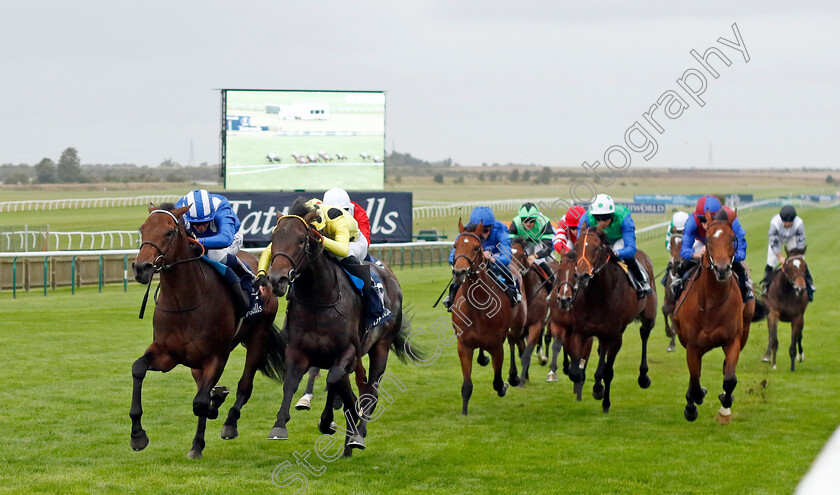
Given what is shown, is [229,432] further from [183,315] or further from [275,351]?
[183,315]

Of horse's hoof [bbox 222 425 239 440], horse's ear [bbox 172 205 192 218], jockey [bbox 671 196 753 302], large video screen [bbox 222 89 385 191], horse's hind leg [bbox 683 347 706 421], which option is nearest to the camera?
horse's ear [bbox 172 205 192 218]

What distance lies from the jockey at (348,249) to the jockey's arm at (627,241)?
226 cm

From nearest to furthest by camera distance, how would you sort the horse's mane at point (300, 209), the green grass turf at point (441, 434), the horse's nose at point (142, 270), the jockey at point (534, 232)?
the horse's nose at point (142, 270) → the green grass turf at point (441, 434) → the horse's mane at point (300, 209) → the jockey at point (534, 232)

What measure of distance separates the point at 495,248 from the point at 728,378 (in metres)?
2.24

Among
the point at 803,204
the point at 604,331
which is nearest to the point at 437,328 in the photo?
the point at 604,331

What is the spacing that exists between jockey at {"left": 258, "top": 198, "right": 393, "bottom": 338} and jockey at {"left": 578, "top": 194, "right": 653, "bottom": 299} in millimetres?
2064

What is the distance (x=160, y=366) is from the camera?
6289 millimetres

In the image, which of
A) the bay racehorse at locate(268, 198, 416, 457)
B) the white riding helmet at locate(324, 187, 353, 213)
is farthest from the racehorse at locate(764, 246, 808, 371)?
the bay racehorse at locate(268, 198, 416, 457)

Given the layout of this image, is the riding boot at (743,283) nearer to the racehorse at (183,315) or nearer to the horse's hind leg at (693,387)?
the horse's hind leg at (693,387)

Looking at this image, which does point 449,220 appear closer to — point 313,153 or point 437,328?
point 313,153

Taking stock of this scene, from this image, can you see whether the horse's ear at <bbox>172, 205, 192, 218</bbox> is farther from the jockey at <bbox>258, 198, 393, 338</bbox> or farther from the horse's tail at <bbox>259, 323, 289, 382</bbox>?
the horse's tail at <bbox>259, 323, 289, 382</bbox>

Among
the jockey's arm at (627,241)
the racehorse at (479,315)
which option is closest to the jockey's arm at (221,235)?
the racehorse at (479,315)

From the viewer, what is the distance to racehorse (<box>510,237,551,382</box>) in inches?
393

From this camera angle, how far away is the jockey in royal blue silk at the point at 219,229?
22.1ft
